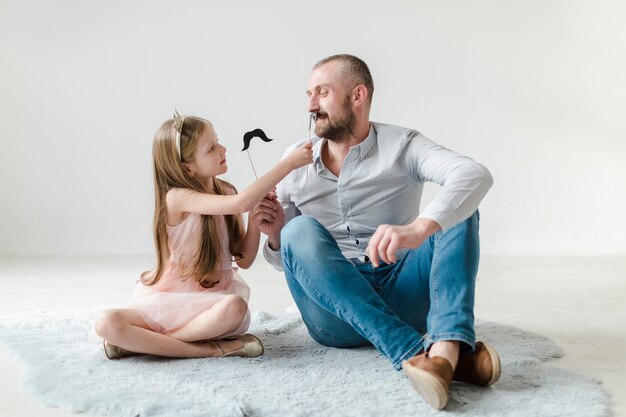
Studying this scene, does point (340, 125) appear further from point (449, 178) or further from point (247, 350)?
point (247, 350)

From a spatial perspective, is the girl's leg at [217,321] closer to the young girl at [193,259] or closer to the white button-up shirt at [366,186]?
the young girl at [193,259]

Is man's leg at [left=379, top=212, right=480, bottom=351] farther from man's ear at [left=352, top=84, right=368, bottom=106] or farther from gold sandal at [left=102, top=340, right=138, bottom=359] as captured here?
gold sandal at [left=102, top=340, right=138, bottom=359]

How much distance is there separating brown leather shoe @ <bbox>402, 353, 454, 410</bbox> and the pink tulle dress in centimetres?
67

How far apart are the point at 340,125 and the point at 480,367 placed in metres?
0.85

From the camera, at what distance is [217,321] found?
2.11m

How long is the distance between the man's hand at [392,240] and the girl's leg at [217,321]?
0.56 m

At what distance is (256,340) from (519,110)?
119 inches

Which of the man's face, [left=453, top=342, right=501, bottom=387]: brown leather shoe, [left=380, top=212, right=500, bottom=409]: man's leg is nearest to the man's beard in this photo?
the man's face

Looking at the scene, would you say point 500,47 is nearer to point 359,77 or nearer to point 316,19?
point 316,19

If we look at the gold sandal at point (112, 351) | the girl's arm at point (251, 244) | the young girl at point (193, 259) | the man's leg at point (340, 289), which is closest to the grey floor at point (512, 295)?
the gold sandal at point (112, 351)

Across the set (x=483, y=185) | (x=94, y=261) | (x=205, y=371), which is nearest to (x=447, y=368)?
(x=483, y=185)

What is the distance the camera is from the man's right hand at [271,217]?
91.4 inches

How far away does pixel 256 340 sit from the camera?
7.17 feet

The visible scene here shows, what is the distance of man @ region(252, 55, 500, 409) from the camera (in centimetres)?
176
